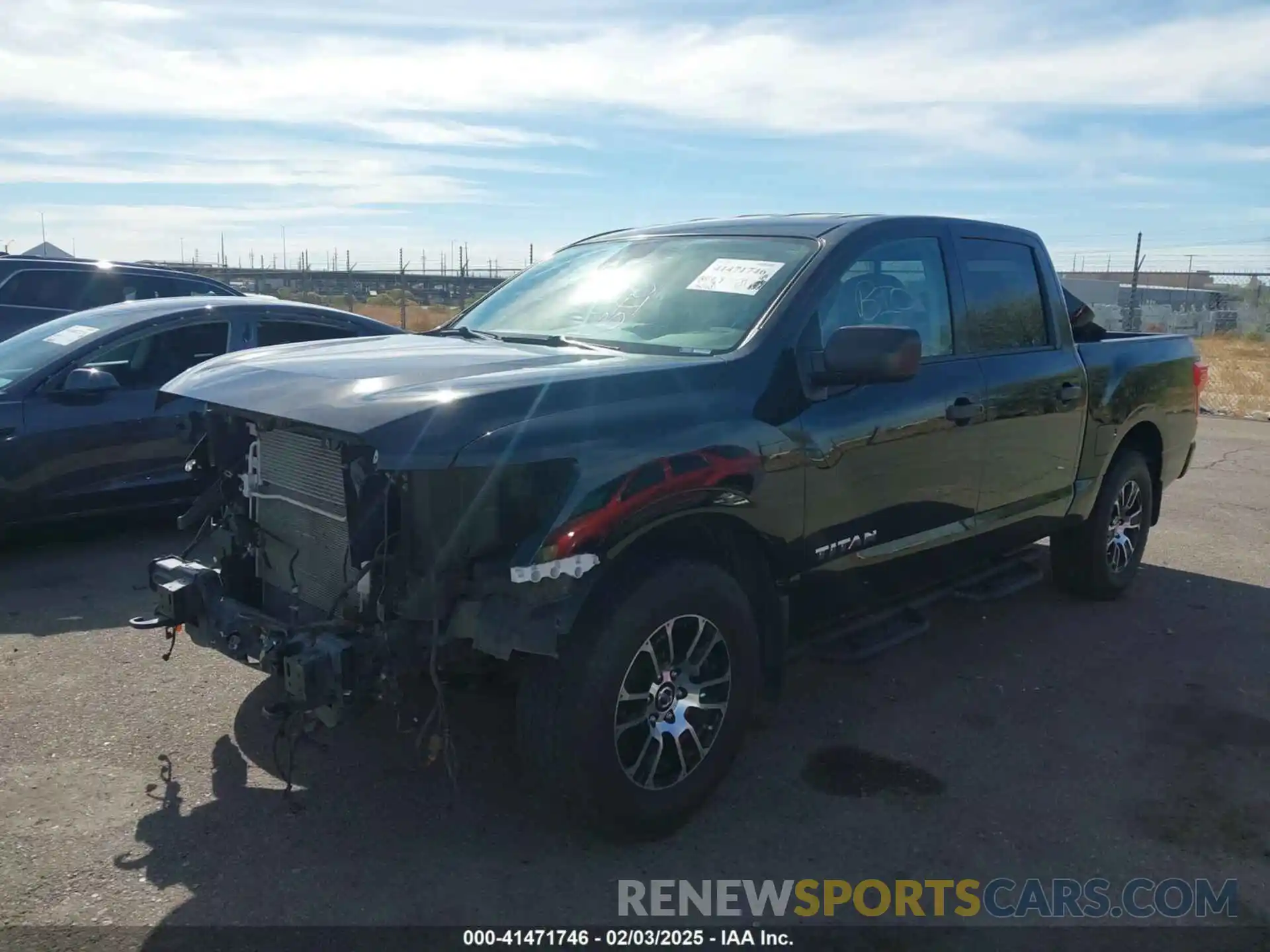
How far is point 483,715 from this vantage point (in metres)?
4.31

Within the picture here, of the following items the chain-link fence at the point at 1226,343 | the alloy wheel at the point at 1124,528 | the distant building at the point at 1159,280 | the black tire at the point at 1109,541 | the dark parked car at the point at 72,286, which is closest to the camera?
the black tire at the point at 1109,541

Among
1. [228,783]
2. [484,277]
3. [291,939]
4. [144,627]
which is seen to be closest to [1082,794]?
[291,939]

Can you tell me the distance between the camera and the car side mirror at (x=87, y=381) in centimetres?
614

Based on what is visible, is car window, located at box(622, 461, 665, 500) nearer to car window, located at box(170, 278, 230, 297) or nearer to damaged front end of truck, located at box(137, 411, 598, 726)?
damaged front end of truck, located at box(137, 411, 598, 726)

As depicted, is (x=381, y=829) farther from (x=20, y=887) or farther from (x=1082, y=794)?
(x=1082, y=794)

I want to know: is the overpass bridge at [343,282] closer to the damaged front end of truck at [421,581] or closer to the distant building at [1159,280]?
the damaged front end of truck at [421,581]

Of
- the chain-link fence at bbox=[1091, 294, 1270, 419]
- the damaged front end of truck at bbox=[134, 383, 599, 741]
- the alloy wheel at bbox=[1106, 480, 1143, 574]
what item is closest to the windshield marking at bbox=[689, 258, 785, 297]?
the damaged front end of truck at bbox=[134, 383, 599, 741]

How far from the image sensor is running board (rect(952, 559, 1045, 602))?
520 centimetres

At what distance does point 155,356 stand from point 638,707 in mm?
4822

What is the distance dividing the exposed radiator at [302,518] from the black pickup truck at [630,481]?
1cm

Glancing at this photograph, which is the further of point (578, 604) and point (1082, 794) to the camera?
point (1082, 794)

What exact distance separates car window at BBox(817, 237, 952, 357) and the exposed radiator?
1.83m

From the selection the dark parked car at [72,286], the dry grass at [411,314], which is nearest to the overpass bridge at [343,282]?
the dry grass at [411,314]

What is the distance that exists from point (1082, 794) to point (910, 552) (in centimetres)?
112
